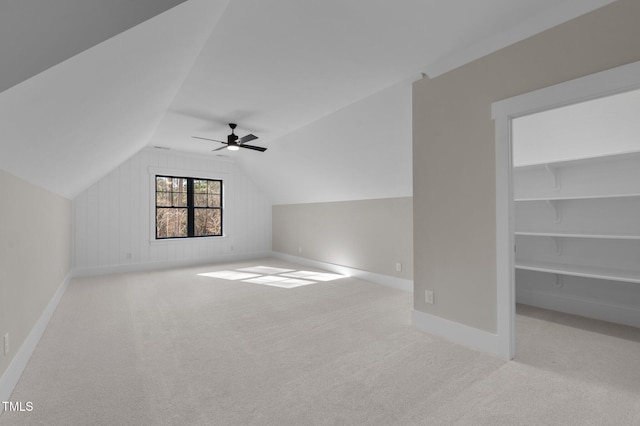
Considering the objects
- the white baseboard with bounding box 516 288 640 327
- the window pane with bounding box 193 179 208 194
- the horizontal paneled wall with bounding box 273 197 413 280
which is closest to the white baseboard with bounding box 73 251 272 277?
the horizontal paneled wall with bounding box 273 197 413 280

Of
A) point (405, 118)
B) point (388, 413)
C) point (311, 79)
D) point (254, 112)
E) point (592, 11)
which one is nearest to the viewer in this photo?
point (388, 413)

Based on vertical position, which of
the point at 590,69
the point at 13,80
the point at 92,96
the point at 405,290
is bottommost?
the point at 405,290

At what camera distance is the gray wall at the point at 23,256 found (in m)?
1.95

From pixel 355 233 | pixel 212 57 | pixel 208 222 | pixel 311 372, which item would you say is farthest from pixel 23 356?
pixel 208 222

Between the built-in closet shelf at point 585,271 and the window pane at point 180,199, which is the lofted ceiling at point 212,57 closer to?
the built-in closet shelf at point 585,271

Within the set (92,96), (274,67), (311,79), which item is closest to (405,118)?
(311,79)

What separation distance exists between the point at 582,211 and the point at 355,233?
11.0ft

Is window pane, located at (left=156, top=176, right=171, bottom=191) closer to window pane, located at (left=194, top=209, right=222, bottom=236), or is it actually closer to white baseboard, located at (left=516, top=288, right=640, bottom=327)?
window pane, located at (left=194, top=209, right=222, bottom=236)

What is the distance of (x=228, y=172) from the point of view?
7.54m

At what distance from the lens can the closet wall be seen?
9.66ft

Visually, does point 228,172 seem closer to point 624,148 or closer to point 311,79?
point 311,79

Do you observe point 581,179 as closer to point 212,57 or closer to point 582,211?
point 582,211

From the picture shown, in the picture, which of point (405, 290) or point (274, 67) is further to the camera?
point (405, 290)

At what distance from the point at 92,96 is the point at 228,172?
18.9ft
